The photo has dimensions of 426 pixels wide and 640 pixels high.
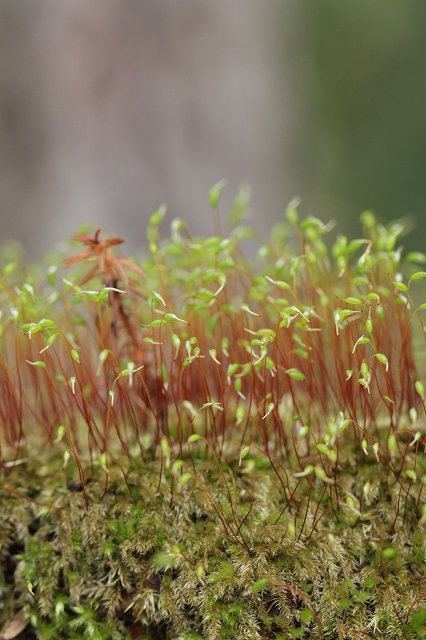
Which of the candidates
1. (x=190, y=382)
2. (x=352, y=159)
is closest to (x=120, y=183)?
(x=190, y=382)

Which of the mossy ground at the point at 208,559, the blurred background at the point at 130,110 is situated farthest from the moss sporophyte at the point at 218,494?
the blurred background at the point at 130,110

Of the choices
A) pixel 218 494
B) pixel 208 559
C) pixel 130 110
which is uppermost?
pixel 130 110

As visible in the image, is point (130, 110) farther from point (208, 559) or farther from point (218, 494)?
point (208, 559)

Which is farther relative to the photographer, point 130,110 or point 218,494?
point 130,110

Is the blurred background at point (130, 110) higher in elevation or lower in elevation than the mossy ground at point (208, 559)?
higher

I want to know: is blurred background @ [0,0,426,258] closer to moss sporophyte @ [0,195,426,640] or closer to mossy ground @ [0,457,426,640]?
moss sporophyte @ [0,195,426,640]

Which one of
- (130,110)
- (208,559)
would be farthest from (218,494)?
(130,110)

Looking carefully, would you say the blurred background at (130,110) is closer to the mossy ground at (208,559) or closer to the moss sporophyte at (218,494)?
the moss sporophyte at (218,494)
